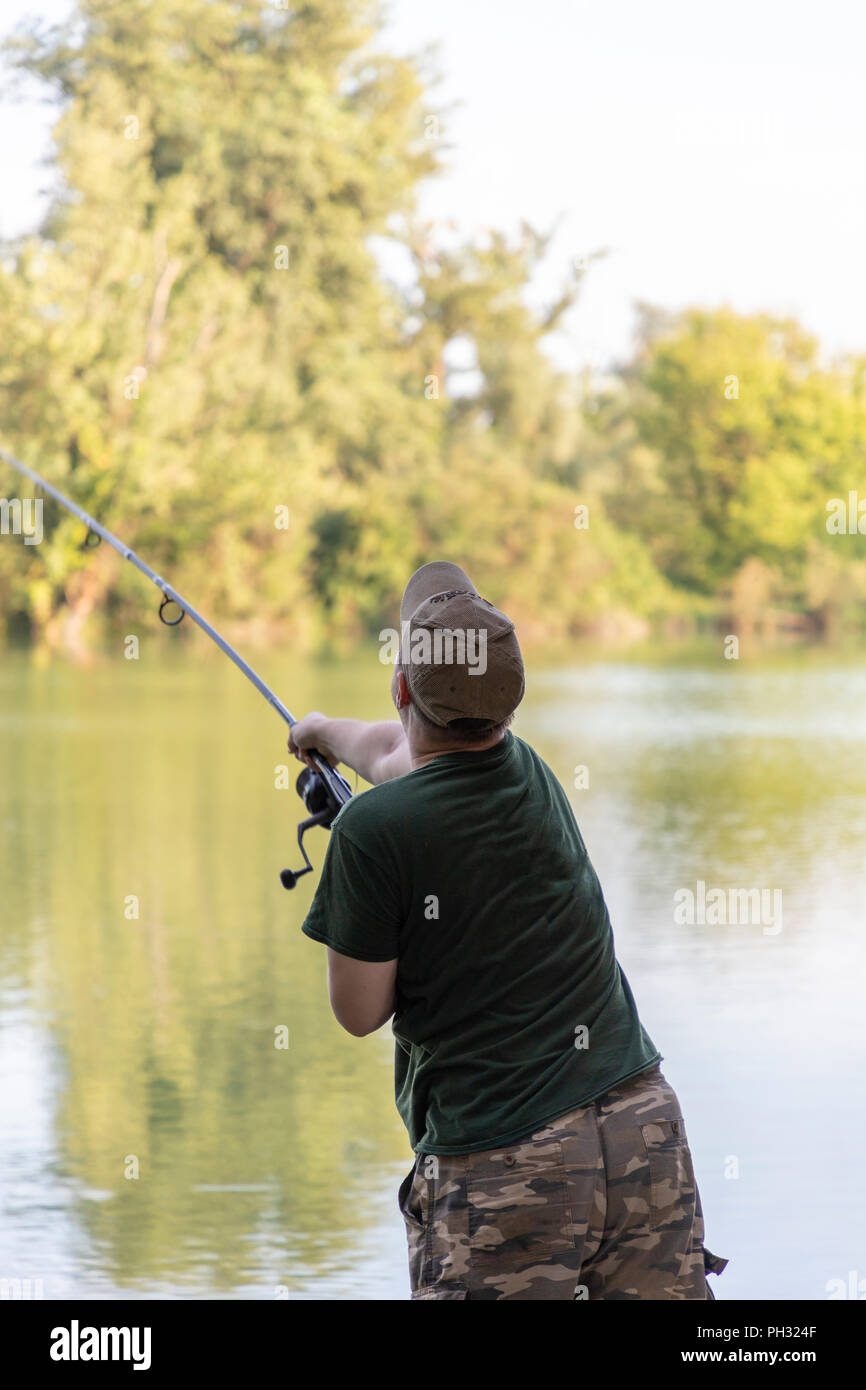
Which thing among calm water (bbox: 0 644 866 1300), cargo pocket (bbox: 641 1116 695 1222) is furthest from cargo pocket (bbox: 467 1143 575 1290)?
calm water (bbox: 0 644 866 1300)

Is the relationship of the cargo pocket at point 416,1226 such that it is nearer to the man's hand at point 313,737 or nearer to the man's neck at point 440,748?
the man's neck at point 440,748

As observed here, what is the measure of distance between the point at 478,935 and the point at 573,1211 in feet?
1.00

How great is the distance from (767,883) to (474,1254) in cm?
771

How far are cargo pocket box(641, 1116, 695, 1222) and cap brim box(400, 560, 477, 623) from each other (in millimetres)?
634

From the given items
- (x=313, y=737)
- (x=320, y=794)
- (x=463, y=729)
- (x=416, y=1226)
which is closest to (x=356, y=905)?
(x=463, y=729)

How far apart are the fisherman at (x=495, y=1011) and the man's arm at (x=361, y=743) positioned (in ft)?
1.03

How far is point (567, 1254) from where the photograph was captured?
2.02 metres

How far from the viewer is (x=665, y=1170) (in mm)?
2057

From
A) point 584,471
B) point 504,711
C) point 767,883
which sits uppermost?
point 584,471

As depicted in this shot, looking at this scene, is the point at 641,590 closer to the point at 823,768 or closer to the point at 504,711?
the point at 823,768

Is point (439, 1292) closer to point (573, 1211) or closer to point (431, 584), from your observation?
point (573, 1211)

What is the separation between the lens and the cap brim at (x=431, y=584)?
219 cm
